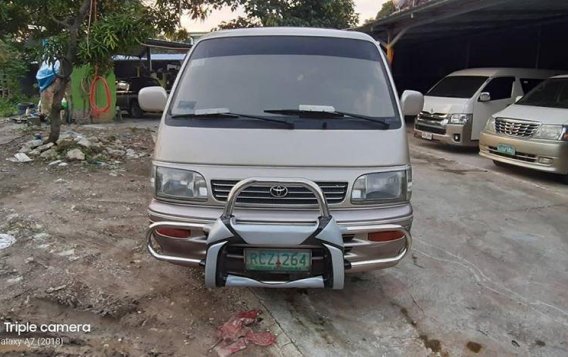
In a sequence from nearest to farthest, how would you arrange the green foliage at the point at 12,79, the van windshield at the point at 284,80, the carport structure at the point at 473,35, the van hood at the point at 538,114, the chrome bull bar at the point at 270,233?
1. the chrome bull bar at the point at 270,233
2. the van windshield at the point at 284,80
3. the van hood at the point at 538,114
4. the carport structure at the point at 473,35
5. the green foliage at the point at 12,79

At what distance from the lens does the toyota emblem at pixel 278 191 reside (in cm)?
274

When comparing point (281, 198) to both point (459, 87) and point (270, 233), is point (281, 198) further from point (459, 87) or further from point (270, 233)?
point (459, 87)

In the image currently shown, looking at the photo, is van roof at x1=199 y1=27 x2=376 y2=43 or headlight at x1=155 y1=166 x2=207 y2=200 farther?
van roof at x1=199 y1=27 x2=376 y2=43

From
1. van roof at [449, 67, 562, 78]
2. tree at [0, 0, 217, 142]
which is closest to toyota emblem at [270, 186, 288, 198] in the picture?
tree at [0, 0, 217, 142]

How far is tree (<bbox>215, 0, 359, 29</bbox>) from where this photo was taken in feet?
54.6

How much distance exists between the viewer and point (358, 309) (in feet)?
10.7


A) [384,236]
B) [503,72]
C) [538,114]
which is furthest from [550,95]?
[384,236]

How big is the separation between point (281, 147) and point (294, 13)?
613 inches

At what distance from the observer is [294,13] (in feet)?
56.5

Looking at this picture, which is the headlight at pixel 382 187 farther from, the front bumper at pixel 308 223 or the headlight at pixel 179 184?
the headlight at pixel 179 184

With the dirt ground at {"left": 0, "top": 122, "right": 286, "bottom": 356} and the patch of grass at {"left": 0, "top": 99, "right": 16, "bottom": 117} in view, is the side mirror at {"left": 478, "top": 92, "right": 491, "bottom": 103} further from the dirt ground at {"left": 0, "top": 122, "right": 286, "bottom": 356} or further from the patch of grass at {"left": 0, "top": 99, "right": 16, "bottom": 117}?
the patch of grass at {"left": 0, "top": 99, "right": 16, "bottom": 117}

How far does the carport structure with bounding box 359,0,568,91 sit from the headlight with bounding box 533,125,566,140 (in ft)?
11.0

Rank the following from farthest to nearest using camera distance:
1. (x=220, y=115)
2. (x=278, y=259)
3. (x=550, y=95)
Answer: (x=550, y=95), (x=220, y=115), (x=278, y=259)

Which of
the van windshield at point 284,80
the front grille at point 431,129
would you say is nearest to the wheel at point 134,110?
the front grille at point 431,129
